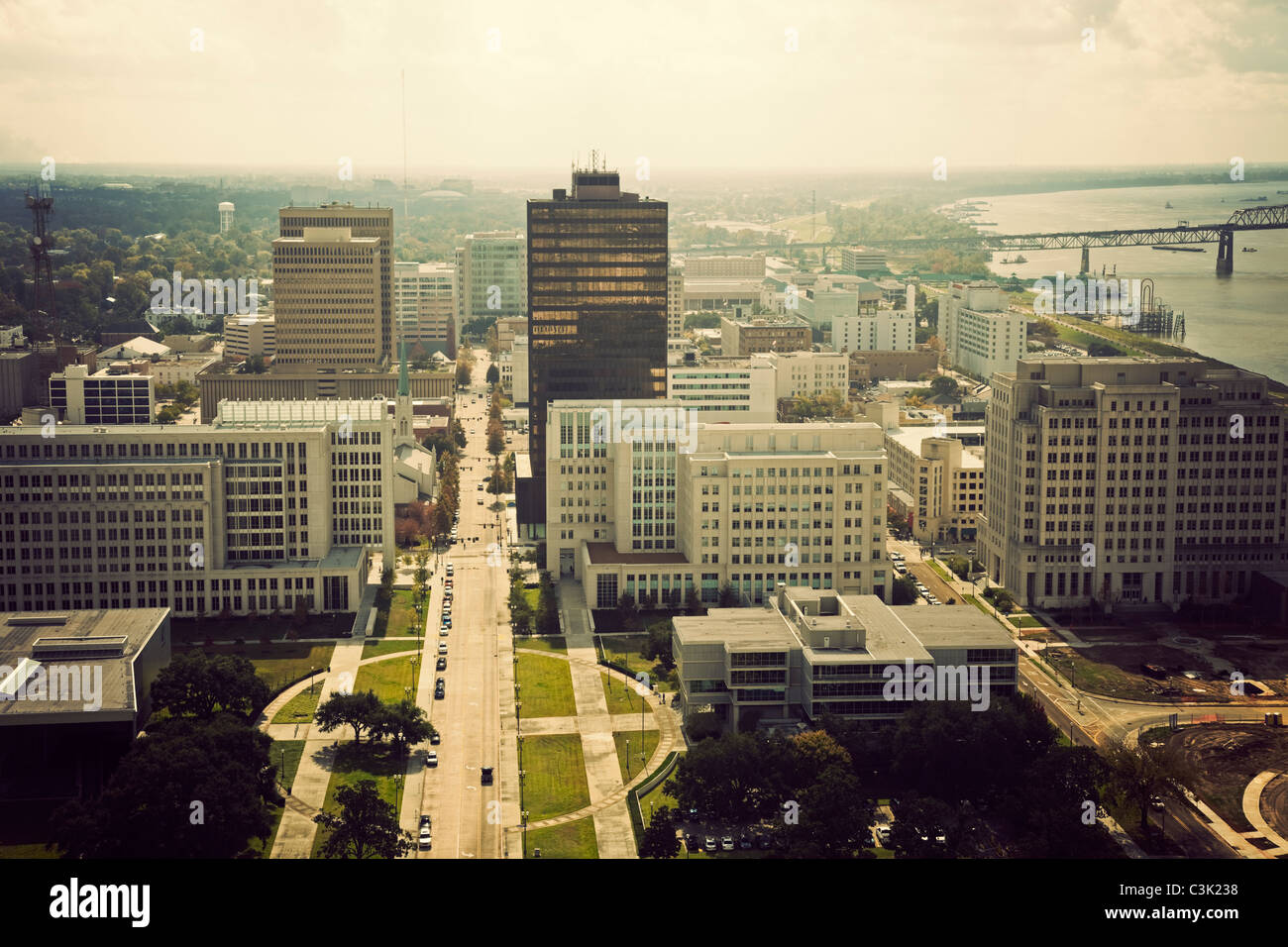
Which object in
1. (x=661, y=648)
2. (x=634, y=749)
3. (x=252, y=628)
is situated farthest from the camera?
(x=252, y=628)

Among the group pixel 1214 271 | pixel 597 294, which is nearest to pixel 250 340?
pixel 597 294

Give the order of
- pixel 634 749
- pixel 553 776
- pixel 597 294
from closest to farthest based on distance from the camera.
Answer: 1. pixel 553 776
2. pixel 634 749
3. pixel 597 294

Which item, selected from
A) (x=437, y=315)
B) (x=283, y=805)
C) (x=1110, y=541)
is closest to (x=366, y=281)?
(x=437, y=315)

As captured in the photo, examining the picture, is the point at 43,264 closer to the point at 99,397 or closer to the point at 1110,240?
the point at 99,397

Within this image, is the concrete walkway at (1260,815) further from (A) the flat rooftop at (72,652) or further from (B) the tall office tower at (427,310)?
(B) the tall office tower at (427,310)

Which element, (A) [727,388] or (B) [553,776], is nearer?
(B) [553,776]

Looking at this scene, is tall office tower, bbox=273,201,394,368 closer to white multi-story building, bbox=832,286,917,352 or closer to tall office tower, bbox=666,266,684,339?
tall office tower, bbox=666,266,684,339

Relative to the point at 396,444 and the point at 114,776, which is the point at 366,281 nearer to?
the point at 396,444
